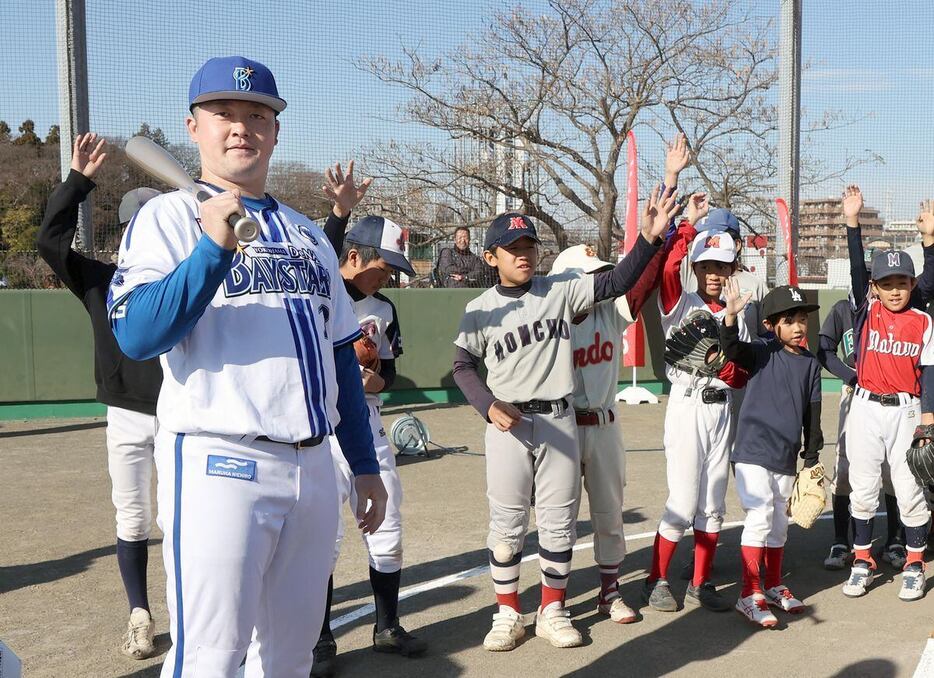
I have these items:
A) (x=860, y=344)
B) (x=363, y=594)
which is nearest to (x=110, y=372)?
(x=363, y=594)

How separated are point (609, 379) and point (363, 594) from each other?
175 centimetres

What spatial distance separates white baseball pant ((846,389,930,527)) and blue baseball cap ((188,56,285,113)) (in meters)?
4.12

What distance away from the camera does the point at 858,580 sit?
513cm

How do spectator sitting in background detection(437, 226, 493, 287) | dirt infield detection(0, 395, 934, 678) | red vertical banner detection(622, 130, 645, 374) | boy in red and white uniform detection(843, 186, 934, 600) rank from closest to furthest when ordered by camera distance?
dirt infield detection(0, 395, 934, 678) → boy in red and white uniform detection(843, 186, 934, 600) → red vertical banner detection(622, 130, 645, 374) → spectator sitting in background detection(437, 226, 493, 287)

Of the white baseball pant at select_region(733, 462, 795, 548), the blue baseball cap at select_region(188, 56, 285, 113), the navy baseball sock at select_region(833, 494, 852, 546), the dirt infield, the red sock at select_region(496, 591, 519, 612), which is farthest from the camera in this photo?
the navy baseball sock at select_region(833, 494, 852, 546)

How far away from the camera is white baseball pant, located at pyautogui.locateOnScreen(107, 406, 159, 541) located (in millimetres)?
4359

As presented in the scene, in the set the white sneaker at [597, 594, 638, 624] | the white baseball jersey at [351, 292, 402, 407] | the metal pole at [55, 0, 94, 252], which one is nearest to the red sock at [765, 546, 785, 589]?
the white sneaker at [597, 594, 638, 624]

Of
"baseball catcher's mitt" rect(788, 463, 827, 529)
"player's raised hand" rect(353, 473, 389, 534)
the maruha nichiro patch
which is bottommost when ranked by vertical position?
"baseball catcher's mitt" rect(788, 463, 827, 529)

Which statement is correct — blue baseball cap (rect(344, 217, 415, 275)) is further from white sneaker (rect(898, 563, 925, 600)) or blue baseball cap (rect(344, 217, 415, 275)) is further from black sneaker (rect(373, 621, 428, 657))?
white sneaker (rect(898, 563, 925, 600))

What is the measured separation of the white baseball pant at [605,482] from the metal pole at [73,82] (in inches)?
307

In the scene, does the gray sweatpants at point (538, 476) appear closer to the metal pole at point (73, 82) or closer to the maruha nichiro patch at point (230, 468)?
the maruha nichiro patch at point (230, 468)

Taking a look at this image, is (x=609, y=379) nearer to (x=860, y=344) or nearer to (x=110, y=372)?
(x=860, y=344)

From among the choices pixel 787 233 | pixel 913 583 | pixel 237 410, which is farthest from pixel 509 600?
pixel 787 233

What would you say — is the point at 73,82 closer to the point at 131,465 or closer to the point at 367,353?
the point at 131,465
